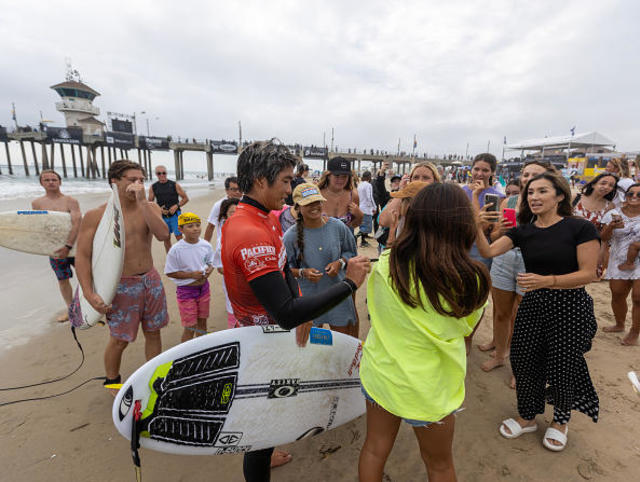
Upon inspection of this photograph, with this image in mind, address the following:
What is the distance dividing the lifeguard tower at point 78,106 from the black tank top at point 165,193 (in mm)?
45438

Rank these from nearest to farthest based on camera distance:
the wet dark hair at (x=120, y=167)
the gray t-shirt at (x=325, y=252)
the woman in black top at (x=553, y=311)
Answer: the woman in black top at (x=553, y=311)
the wet dark hair at (x=120, y=167)
the gray t-shirt at (x=325, y=252)

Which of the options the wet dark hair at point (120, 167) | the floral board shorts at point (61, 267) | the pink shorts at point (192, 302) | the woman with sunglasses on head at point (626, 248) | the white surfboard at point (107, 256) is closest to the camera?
the white surfboard at point (107, 256)

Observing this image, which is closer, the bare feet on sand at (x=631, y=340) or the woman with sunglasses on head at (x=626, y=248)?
the woman with sunglasses on head at (x=626, y=248)

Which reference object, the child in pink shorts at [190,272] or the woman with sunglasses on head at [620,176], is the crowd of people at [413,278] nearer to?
the child in pink shorts at [190,272]

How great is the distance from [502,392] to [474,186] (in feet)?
6.68

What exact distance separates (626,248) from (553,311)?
A: 2285 millimetres

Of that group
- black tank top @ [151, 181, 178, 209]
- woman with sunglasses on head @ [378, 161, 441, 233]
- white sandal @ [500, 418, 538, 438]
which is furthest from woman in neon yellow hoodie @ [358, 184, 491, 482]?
black tank top @ [151, 181, 178, 209]

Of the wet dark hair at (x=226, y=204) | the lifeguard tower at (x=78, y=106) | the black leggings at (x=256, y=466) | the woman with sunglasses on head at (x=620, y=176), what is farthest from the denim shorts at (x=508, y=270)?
the lifeguard tower at (x=78, y=106)

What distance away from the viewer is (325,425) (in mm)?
2035

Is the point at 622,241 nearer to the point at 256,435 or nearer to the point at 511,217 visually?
the point at 511,217

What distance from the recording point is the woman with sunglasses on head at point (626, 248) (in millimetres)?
3229

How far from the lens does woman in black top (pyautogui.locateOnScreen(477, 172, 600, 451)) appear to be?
190cm

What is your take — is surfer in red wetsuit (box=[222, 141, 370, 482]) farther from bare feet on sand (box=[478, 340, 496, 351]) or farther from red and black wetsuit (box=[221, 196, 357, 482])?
bare feet on sand (box=[478, 340, 496, 351])

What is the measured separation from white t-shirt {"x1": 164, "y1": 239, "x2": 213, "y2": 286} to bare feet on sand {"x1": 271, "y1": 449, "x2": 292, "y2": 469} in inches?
72.9
